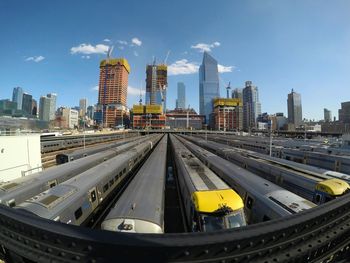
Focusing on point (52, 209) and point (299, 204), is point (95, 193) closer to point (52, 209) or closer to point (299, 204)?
point (52, 209)

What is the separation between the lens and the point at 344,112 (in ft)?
536

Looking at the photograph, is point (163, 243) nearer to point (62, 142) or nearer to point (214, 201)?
point (214, 201)

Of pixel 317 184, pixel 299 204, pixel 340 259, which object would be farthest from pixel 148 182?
pixel 340 259

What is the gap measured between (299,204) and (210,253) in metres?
7.65

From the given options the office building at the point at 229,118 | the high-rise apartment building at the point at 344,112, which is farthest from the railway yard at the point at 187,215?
the high-rise apartment building at the point at 344,112

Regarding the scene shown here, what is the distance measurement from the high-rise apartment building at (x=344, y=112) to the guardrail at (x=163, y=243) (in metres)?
197

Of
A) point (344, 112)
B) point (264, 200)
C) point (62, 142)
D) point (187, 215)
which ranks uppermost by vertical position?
point (344, 112)

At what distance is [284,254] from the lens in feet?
7.73

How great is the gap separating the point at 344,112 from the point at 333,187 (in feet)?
641

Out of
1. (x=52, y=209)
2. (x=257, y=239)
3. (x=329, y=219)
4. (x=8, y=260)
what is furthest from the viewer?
(x=52, y=209)

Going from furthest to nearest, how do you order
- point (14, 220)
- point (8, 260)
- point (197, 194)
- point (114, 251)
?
point (197, 194) < point (8, 260) < point (14, 220) < point (114, 251)

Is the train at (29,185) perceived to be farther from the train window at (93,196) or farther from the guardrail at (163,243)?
the guardrail at (163,243)

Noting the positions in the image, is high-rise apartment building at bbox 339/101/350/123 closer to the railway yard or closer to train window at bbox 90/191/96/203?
the railway yard

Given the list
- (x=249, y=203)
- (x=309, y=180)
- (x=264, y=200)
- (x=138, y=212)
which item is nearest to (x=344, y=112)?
(x=309, y=180)
